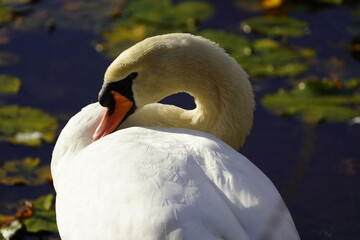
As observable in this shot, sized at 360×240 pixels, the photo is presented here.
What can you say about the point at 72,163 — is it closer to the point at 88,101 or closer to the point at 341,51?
the point at 88,101

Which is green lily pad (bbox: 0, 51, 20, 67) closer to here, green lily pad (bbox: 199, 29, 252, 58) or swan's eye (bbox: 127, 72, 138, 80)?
green lily pad (bbox: 199, 29, 252, 58)

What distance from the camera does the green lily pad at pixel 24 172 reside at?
476 cm

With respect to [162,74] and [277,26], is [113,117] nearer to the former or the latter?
[162,74]

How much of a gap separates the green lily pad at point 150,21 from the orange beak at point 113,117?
2175mm

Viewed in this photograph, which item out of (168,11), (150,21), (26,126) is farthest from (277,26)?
(26,126)

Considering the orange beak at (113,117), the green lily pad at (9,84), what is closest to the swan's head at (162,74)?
the orange beak at (113,117)

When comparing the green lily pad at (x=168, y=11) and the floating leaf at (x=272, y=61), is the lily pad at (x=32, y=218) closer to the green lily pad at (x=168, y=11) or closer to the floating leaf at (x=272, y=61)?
the floating leaf at (x=272, y=61)

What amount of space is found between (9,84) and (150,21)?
1.42 metres

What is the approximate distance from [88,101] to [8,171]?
0.88 meters

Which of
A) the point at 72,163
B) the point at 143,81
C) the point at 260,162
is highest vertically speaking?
the point at 143,81

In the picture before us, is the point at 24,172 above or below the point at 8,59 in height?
below

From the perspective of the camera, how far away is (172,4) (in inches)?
262

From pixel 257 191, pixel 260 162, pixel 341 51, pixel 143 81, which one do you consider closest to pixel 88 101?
pixel 260 162

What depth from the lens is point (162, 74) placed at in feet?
12.4
